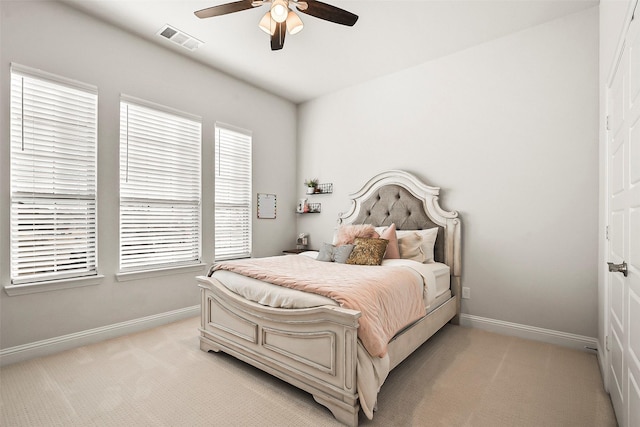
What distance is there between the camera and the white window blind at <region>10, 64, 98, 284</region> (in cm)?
252

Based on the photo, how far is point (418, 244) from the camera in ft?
10.6

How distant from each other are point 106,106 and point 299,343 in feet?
8.99

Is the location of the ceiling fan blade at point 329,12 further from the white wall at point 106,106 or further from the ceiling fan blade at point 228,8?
the white wall at point 106,106

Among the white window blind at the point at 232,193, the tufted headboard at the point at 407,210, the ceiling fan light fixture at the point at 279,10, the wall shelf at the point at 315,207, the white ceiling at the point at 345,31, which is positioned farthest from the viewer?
the wall shelf at the point at 315,207

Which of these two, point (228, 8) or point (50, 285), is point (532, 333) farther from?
point (50, 285)

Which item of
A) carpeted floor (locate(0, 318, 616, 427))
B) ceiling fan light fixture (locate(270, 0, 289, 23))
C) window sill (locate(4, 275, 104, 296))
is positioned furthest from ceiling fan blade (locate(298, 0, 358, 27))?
window sill (locate(4, 275, 104, 296))

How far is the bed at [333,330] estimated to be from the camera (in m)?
1.76

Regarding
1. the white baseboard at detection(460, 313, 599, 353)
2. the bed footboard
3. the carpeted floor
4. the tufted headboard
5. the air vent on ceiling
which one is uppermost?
the air vent on ceiling

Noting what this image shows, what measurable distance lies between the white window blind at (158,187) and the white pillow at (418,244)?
89.6 inches

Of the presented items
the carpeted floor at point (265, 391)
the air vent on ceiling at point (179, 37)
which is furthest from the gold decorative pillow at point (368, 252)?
the air vent on ceiling at point (179, 37)

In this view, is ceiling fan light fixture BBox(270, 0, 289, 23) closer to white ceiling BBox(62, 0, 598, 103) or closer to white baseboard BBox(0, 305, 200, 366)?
white ceiling BBox(62, 0, 598, 103)

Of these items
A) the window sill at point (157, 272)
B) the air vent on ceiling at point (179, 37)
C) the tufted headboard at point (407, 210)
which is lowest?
the window sill at point (157, 272)

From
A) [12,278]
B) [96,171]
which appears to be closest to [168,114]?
[96,171]

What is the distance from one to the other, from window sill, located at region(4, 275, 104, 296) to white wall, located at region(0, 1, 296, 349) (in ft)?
0.13
